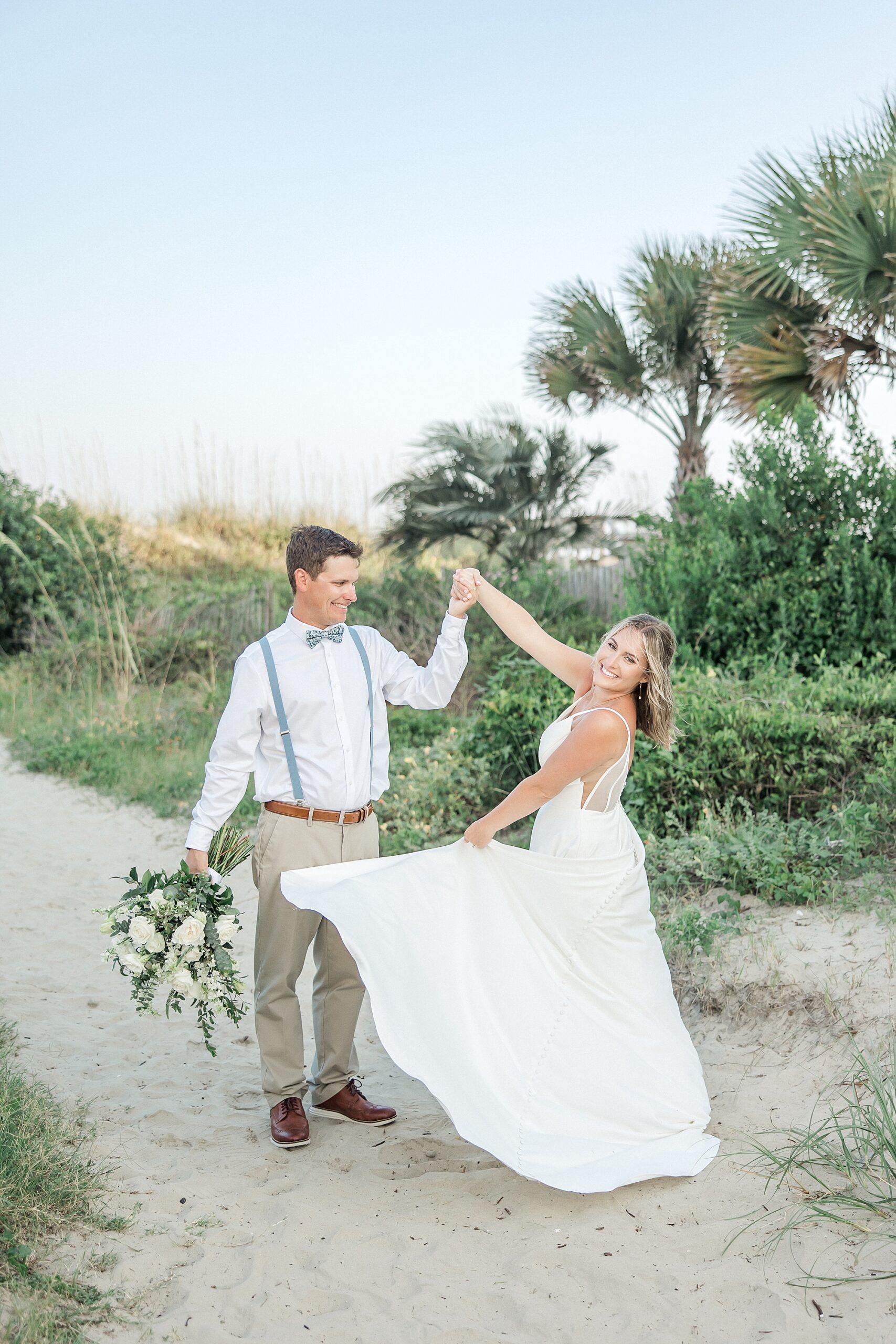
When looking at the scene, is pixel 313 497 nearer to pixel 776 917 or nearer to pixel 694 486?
pixel 694 486

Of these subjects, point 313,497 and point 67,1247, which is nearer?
point 67,1247

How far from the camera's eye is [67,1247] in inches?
119

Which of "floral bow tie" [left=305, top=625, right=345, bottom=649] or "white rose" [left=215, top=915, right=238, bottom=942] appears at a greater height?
"floral bow tie" [left=305, top=625, right=345, bottom=649]

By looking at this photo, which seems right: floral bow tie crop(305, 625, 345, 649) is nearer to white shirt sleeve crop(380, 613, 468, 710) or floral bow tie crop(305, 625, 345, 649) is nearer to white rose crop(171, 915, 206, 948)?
white shirt sleeve crop(380, 613, 468, 710)

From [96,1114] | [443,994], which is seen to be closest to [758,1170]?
[443,994]

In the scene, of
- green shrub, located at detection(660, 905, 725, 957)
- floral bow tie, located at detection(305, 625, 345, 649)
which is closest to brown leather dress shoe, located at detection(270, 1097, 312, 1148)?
floral bow tie, located at detection(305, 625, 345, 649)

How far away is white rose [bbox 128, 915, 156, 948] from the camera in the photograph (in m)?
3.51

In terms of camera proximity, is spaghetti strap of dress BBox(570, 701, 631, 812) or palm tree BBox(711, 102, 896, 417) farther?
palm tree BBox(711, 102, 896, 417)

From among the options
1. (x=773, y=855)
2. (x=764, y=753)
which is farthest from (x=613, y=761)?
(x=764, y=753)

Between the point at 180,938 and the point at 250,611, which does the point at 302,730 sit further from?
the point at 250,611

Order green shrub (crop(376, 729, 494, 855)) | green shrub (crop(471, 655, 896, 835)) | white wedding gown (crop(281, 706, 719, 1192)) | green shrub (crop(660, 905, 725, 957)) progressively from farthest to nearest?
green shrub (crop(376, 729, 494, 855)) → green shrub (crop(471, 655, 896, 835)) → green shrub (crop(660, 905, 725, 957)) → white wedding gown (crop(281, 706, 719, 1192))

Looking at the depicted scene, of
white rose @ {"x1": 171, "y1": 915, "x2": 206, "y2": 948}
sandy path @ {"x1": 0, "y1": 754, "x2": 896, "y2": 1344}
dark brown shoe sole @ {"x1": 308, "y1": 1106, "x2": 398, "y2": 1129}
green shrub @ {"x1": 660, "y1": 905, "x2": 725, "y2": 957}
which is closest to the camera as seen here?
sandy path @ {"x1": 0, "y1": 754, "x2": 896, "y2": 1344}

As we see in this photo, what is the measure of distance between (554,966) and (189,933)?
124 centimetres

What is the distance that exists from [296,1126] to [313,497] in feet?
68.0
